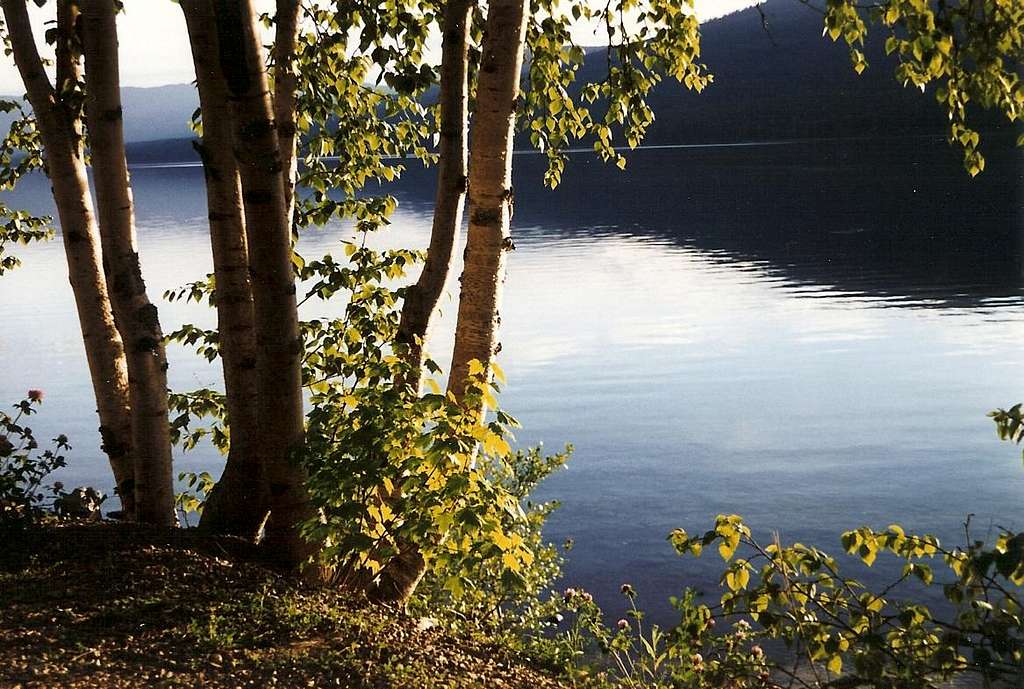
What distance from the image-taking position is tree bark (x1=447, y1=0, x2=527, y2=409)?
6.48 meters

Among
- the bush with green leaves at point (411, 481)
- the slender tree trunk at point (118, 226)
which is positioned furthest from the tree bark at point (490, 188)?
the slender tree trunk at point (118, 226)

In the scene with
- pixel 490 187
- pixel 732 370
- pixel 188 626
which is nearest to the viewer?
pixel 188 626

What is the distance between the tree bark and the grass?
160 centimetres

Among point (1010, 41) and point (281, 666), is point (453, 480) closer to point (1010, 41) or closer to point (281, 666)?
point (281, 666)

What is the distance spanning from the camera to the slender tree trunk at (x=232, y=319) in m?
7.18

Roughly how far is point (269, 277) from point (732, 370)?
19718 mm

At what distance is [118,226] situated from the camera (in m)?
7.31

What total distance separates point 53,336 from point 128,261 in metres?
25.0

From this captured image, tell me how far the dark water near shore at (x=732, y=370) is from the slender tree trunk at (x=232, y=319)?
5.54m

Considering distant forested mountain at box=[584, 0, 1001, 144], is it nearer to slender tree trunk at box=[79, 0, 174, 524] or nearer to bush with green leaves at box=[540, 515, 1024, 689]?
slender tree trunk at box=[79, 0, 174, 524]

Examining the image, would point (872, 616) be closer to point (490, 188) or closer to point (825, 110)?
point (490, 188)

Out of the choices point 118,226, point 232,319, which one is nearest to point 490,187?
point 232,319

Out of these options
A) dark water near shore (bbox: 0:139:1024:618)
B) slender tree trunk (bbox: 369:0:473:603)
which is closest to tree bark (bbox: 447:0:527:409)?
slender tree trunk (bbox: 369:0:473:603)

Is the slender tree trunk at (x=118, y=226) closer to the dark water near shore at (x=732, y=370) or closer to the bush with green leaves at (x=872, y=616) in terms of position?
the bush with green leaves at (x=872, y=616)
